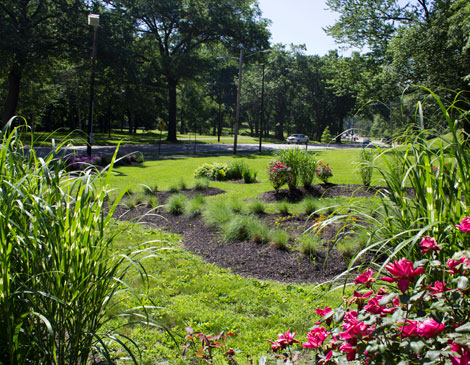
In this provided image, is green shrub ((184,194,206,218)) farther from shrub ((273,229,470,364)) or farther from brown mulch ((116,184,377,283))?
shrub ((273,229,470,364))

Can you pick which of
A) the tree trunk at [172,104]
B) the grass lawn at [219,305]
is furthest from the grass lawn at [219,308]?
the tree trunk at [172,104]

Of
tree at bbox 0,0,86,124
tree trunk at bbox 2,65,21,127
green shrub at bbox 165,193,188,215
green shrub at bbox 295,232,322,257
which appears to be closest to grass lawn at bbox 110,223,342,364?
green shrub at bbox 295,232,322,257

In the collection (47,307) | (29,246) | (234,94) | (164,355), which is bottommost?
(164,355)

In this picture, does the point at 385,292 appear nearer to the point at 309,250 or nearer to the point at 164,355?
the point at 164,355

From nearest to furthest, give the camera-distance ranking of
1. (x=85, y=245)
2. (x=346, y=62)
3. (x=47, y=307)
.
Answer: (x=47, y=307)
(x=85, y=245)
(x=346, y=62)

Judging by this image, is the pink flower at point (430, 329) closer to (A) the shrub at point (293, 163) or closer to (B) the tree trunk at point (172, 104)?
(A) the shrub at point (293, 163)

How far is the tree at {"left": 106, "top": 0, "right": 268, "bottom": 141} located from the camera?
103 feet

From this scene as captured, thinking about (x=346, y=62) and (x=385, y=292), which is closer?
(x=385, y=292)

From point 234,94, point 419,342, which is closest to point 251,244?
point 419,342

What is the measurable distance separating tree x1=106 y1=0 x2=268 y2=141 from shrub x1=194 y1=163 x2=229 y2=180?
19.8 meters

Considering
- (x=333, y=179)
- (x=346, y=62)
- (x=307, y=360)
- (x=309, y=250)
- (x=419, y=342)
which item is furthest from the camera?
(x=346, y=62)

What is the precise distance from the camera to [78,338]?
85.9 inches

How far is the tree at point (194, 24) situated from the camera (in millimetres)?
31359

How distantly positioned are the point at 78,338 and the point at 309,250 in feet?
12.8
